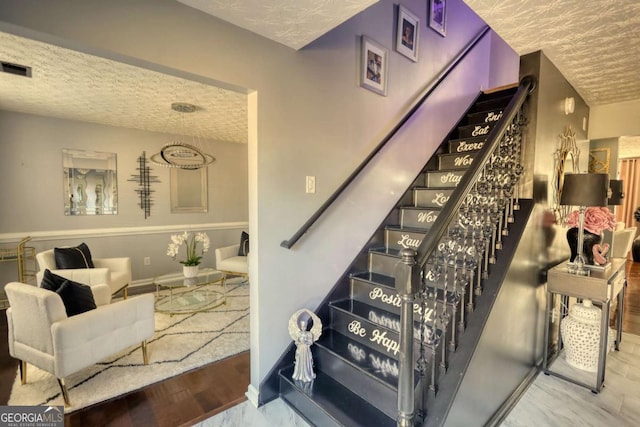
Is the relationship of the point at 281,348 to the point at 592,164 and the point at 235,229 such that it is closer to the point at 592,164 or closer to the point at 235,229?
the point at 235,229

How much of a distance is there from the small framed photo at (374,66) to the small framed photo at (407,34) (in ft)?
0.88

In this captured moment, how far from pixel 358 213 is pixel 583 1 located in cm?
179

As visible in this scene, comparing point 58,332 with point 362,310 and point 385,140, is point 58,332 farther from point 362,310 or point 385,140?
point 385,140

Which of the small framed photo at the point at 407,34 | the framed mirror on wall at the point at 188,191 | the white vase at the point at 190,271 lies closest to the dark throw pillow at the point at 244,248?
the white vase at the point at 190,271

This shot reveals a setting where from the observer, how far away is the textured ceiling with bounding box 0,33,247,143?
2.27 m

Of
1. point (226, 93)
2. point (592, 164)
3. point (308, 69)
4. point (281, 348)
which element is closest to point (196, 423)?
point (281, 348)

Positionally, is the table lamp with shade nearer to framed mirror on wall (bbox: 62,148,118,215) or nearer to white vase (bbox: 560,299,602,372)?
white vase (bbox: 560,299,602,372)

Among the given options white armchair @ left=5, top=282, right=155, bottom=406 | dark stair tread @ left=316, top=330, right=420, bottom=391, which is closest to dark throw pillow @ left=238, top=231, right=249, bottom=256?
white armchair @ left=5, top=282, right=155, bottom=406

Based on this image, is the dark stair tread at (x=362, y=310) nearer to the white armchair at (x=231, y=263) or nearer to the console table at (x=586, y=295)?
the console table at (x=586, y=295)

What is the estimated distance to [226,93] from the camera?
3.01 metres

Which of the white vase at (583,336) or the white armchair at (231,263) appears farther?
the white armchair at (231,263)

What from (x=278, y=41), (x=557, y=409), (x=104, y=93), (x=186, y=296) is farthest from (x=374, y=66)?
(x=186, y=296)

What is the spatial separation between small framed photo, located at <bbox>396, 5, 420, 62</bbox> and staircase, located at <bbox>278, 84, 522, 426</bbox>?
136 centimetres

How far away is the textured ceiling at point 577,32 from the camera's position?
1538 mm
